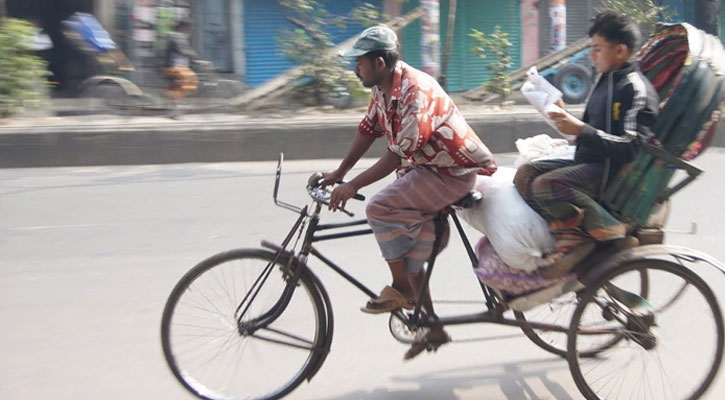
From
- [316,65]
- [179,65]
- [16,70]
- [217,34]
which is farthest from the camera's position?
[217,34]

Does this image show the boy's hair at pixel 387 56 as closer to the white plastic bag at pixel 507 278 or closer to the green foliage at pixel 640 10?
the white plastic bag at pixel 507 278

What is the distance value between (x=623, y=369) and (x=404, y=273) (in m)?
1.08

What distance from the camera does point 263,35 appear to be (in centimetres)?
1527

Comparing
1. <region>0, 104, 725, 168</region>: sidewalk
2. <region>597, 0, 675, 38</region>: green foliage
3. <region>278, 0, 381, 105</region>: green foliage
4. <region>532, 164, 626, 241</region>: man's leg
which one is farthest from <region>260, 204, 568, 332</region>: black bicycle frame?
<region>597, 0, 675, 38</region>: green foliage

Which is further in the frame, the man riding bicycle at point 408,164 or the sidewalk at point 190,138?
the sidewalk at point 190,138

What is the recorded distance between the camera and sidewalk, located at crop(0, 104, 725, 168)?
27.7 ft

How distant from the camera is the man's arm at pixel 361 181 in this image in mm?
2900

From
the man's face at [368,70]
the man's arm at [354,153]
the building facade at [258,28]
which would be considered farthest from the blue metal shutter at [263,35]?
the man's face at [368,70]

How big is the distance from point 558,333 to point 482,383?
40 cm

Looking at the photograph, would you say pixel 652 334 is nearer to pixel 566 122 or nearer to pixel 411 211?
pixel 566 122

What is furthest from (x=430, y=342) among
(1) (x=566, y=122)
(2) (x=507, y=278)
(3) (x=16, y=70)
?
(3) (x=16, y=70)

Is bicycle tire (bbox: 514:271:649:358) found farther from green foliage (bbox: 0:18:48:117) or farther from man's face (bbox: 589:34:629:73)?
green foliage (bbox: 0:18:48:117)

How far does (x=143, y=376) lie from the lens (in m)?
3.42

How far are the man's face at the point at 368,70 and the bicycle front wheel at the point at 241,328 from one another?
78 centimetres
